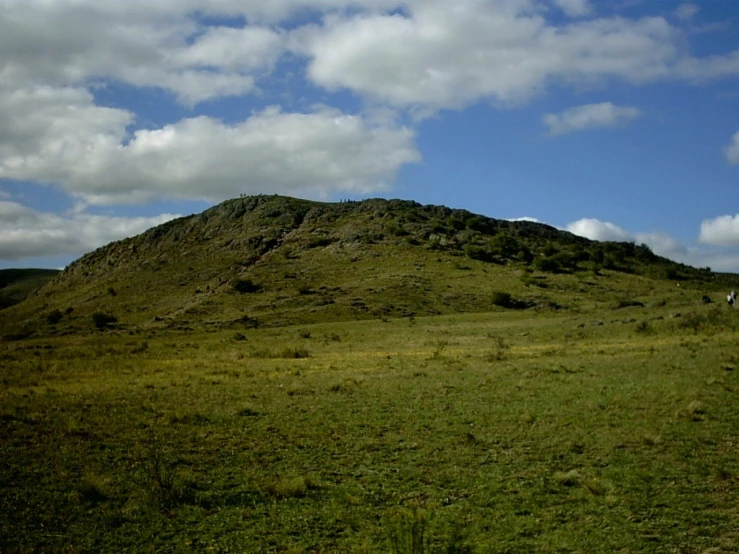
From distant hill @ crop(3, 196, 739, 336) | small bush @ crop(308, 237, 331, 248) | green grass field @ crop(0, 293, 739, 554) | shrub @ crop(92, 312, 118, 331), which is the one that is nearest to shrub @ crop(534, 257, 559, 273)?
distant hill @ crop(3, 196, 739, 336)

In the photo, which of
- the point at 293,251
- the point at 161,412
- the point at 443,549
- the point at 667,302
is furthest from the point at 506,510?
the point at 293,251

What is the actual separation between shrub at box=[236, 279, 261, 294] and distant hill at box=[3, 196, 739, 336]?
0.18 metres

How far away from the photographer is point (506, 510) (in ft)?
33.4

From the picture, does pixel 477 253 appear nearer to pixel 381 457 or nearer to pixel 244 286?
pixel 244 286

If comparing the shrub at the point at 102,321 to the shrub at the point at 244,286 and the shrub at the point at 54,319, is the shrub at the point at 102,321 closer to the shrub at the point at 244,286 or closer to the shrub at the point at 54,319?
the shrub at the point at 54,319

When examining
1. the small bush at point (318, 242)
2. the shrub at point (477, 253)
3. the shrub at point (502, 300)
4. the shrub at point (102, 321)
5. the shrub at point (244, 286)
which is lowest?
the shrub at point (102, 321)

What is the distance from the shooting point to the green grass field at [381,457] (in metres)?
9.36

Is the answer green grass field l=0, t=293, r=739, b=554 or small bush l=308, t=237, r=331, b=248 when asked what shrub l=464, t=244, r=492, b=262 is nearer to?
small bush l=308, t=237, r=331, b=248

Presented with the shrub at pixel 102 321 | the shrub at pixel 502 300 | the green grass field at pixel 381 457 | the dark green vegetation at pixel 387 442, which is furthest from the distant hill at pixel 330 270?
the green grass field at pixel 381 457

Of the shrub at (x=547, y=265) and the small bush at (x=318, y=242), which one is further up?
the small bush at (x=318, y=242)

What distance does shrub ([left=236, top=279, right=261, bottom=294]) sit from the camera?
7794 cm

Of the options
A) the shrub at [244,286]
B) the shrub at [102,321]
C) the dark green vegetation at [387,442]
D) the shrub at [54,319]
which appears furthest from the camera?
the shrub at [244,286]

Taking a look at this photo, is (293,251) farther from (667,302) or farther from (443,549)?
(443,549)

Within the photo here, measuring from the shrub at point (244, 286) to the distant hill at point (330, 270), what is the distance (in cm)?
18
